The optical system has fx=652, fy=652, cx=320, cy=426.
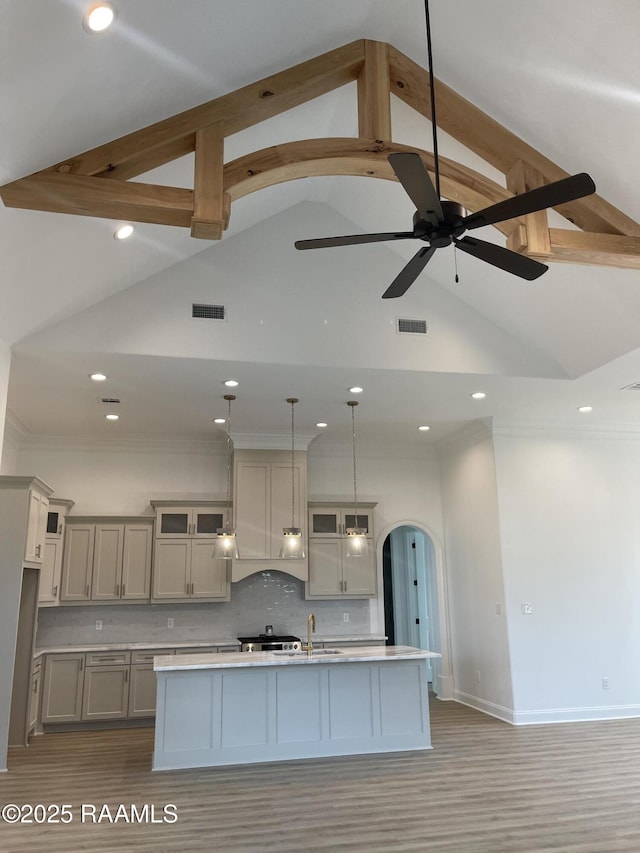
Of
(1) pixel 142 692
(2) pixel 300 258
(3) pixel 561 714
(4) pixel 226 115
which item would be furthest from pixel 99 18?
(3) pixel 561 714

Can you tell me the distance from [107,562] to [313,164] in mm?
5504

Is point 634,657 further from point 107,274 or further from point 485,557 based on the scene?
point 107,274

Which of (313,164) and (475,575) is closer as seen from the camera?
(313,164)

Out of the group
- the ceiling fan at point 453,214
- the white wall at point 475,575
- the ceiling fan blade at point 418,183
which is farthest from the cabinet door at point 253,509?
the ceiling fan blade at point 418,183

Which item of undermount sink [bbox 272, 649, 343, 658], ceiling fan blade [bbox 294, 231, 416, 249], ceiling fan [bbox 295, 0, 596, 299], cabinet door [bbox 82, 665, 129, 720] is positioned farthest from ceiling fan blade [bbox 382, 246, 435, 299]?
cabinet door [bbox 82, 665, 129, 720]

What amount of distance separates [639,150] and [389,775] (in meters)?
4.84

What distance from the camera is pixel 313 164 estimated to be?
3.88 metres

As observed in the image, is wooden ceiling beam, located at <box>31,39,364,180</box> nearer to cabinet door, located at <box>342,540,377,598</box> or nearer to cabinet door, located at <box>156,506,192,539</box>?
cabinet door, located at <box>156,506,192,539</box>

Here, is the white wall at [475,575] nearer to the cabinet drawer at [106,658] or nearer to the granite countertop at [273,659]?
the granite countertop at [273,659]

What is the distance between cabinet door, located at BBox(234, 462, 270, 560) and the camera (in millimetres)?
7734

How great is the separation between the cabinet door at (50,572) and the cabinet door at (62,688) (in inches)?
25.6

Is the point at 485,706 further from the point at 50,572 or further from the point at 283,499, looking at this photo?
the point at 50,572

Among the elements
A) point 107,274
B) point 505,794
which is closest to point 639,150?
point 107,274

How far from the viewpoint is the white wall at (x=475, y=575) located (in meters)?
7.31
